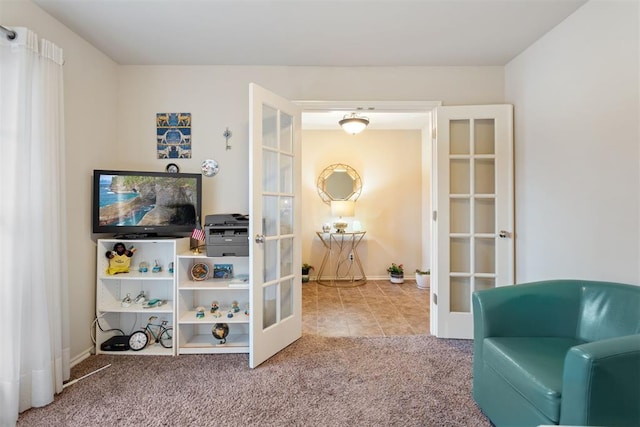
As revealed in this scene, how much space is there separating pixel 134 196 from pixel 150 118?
0.79 meters

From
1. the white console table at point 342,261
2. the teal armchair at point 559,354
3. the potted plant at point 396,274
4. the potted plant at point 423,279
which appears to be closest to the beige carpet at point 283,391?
the teal armchair at point 559,354

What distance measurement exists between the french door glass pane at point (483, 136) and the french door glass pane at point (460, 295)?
1200 mm

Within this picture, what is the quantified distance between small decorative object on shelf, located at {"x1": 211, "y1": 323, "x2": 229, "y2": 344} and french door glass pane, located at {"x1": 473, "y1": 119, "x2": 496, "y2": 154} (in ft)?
8.87

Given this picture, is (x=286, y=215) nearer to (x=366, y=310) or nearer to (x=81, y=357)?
(x=366, y=310)

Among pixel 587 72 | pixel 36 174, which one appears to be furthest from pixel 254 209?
pixel 587 72

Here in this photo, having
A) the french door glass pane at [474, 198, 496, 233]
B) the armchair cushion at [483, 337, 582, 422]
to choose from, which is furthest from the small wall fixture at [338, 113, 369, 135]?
the armchair cushion at [483, 337, 582, 422]

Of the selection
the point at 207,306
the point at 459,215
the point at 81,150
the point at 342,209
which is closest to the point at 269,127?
the point at 81,150

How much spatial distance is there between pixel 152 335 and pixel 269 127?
6.60 feet

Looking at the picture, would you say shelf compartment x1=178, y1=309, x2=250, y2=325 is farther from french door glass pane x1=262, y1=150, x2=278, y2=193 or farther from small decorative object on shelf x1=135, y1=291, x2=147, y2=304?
french door glass pane x1=262, y1=150, x2=278, y2=193

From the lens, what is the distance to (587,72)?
1.85 m

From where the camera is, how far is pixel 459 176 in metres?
2.68

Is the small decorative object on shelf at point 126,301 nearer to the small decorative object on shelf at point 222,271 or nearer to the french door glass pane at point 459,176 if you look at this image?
the small decorative object on shelf at point 222,271

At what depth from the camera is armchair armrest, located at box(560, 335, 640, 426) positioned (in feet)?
3.43

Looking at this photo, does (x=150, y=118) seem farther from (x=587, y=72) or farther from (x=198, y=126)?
(x=587, y=72)
